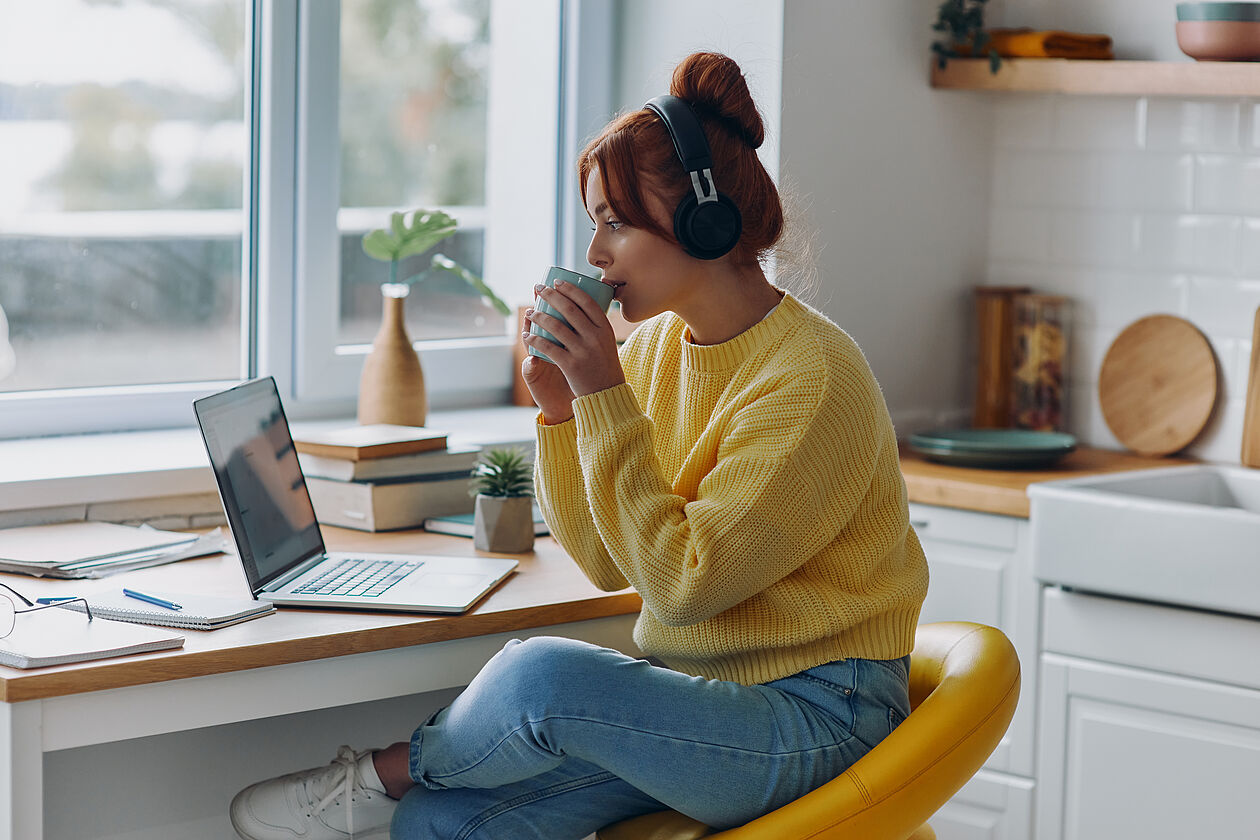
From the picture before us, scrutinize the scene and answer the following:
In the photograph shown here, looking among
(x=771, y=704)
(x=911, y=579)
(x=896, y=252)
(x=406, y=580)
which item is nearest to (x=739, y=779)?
(x=771, y=704)

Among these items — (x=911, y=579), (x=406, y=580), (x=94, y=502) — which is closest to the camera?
(x=911, y=579)

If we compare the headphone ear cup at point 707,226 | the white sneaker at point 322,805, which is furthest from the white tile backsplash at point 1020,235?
the white sneaker at point 322,805

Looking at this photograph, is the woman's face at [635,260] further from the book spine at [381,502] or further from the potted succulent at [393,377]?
the potted succulent at [393,377]

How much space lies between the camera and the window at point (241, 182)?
242 cm

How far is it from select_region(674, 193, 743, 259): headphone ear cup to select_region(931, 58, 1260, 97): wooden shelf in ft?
4.48

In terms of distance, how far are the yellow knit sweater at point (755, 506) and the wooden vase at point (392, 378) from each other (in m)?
0.72

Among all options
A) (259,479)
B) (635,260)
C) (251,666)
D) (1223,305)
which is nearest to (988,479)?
(1223,305)

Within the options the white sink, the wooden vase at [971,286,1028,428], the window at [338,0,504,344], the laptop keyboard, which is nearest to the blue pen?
the laptop keyboard

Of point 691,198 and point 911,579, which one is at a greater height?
point 691,198

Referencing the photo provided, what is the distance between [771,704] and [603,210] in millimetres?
557

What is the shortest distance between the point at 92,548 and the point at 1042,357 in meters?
1.83

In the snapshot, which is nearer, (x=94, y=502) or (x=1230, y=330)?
(x=94, y=502)

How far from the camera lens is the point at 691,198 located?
1.60 meters

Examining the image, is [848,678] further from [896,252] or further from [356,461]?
[896,252]
